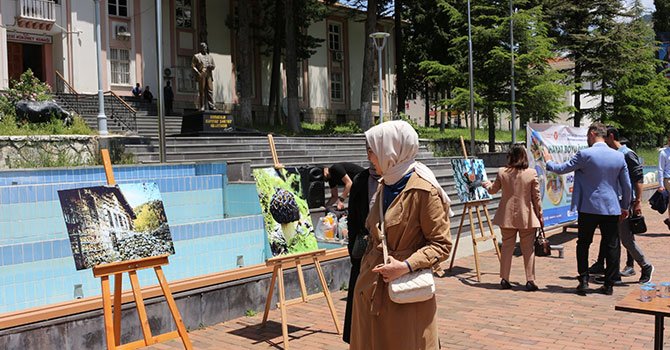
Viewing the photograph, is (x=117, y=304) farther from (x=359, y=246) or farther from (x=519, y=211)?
(x=519, y=211)

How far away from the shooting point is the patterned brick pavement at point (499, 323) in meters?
5.68

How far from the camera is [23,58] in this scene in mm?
27281

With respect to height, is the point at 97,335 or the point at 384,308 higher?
the point at 384,308

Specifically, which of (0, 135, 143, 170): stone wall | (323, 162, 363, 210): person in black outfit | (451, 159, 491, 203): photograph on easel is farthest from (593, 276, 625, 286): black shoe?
(0, 135, 143, 170): stone wall

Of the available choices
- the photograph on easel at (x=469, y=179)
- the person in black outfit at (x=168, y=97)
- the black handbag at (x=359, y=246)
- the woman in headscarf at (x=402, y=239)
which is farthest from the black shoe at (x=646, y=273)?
the person in black outfit at (x=168, y=97)

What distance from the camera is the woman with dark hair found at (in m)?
7.89

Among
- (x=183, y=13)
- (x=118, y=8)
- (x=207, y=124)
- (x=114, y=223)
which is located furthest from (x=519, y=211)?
(x=183, y=13)

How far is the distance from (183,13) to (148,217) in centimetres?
3013

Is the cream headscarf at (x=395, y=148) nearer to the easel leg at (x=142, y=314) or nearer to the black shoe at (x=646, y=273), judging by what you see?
the easel leg at (x=142, y=314)

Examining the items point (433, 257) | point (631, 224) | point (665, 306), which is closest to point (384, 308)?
point (433, 257)

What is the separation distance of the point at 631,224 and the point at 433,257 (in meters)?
5.79

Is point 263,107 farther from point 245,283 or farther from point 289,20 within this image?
point 245,283

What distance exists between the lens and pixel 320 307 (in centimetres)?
712

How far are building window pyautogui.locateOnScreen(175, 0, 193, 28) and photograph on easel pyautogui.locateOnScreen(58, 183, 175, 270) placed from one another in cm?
2964
